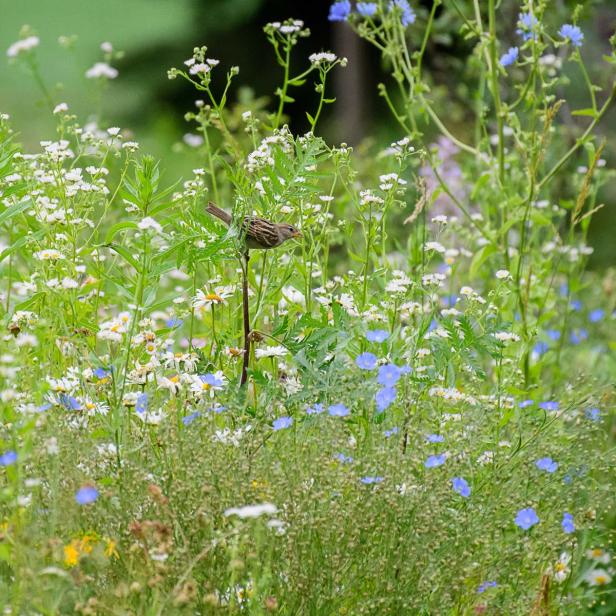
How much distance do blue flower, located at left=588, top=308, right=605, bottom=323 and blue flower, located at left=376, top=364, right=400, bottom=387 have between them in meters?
2.62

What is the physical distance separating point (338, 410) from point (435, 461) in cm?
23

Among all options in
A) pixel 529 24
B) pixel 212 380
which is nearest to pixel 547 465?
pixel 212 380

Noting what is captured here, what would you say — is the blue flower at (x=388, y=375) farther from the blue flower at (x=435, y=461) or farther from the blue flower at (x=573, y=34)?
the blue flower at (x=573, y=34)

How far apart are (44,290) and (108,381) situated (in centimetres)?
30

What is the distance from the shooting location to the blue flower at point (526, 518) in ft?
7.19

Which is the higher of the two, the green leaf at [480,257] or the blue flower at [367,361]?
the green leaf at [480,257]

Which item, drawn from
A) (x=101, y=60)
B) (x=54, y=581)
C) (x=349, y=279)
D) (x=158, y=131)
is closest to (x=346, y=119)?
(x=158, y=131)

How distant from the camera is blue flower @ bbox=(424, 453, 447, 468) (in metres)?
2.18

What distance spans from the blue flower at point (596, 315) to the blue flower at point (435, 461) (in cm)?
261

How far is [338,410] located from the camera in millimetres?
2182

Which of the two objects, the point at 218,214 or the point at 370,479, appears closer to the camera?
the point at 370,479

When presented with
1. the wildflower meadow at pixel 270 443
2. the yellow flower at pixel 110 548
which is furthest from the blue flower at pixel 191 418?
the yellow flower at pixel 110 548

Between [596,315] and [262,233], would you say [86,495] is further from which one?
[596,315]

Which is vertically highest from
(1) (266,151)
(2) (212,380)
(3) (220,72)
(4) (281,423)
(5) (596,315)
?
(3) (220,72)
